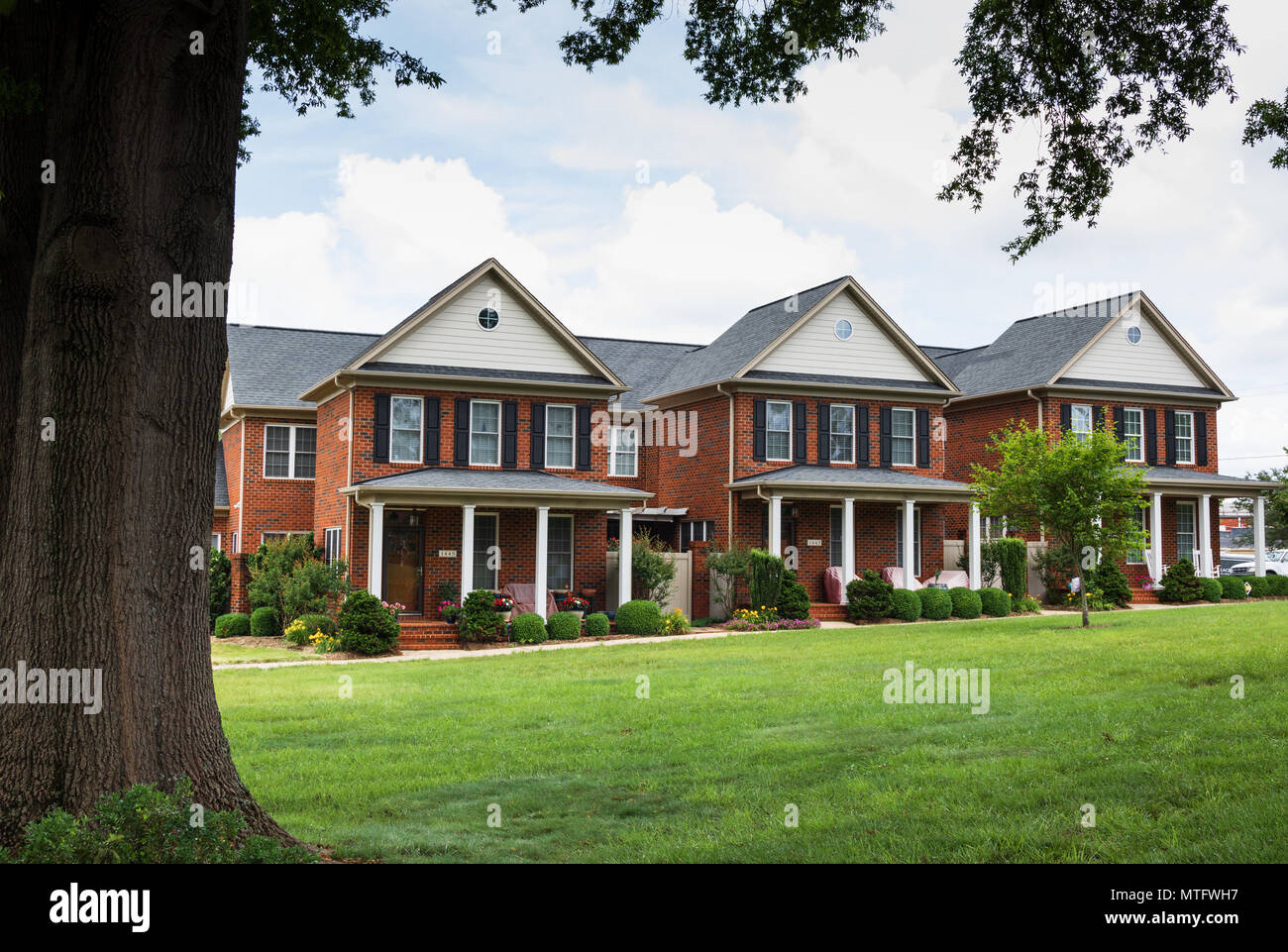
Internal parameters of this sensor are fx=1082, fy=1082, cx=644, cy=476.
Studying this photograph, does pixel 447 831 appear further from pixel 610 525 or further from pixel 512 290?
pixel 610 525

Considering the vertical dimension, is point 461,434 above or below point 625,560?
above

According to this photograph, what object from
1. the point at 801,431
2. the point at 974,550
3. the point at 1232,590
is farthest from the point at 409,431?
the point at 1232,590

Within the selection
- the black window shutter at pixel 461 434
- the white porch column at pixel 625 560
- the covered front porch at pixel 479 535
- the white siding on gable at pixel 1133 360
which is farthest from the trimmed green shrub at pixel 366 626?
the white siding on gable at pixel 1133 360

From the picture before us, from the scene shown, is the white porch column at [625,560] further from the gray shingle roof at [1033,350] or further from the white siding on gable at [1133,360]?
the white siding on gable at [1133,360]

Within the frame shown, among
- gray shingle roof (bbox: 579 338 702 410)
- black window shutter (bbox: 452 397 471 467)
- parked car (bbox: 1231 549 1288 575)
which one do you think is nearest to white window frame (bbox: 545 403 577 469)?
black window shutter (bbox: 452 397 471 467)

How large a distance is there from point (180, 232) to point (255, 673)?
12.3m

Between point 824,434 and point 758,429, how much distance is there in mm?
1951

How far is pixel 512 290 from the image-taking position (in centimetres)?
2591

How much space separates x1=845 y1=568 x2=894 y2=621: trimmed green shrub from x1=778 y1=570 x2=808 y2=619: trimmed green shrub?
1.37 meters

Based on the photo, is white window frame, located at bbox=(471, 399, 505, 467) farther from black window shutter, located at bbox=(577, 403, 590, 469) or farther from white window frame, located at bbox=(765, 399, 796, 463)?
white window frame, located at bbox=(765, 399, 796, 463)

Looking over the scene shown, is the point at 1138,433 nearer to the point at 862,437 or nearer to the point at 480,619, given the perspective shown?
the point at 862,437

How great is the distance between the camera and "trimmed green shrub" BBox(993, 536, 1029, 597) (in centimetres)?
2834

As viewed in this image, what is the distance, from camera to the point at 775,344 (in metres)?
28.4
